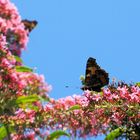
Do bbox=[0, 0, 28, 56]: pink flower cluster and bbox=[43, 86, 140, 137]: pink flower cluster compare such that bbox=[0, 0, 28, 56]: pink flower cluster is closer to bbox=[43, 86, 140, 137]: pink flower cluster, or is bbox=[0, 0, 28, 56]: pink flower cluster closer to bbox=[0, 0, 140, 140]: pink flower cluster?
bbox=[0, 0, 140, 140]: pink flower cluster

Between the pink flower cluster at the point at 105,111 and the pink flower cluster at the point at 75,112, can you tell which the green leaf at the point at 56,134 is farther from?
the pink flower cluster at the point at 105,111

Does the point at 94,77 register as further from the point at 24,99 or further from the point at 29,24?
the point at 29,24

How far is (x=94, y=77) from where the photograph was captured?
1330cm

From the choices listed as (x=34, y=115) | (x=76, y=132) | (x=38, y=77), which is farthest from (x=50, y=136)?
(x=38, y=77)

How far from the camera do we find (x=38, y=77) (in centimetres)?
2330

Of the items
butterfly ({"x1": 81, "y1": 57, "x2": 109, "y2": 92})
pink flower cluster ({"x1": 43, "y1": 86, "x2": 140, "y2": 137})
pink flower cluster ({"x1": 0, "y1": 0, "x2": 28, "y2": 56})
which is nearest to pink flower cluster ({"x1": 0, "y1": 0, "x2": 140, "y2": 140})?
pink flower cluster ({"x1": 43, "y1": 86, "x2": 140, "y2": 137})

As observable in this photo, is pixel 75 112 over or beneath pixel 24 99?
beneath

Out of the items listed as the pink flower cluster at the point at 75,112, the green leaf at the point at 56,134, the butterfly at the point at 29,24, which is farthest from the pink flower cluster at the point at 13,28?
the green leaf at the point at 56,134

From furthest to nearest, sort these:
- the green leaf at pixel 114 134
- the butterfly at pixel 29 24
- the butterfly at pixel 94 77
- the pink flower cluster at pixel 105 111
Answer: the butterfly at pixel 29 24 < the butterfly at pixel 94 77 < the green leaf at pixel 114 134 < the pink flower cluster at pixel 105 111

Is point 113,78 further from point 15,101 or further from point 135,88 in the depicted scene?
point 15,101

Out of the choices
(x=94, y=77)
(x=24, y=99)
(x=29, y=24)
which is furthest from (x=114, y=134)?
(x=29, y=24)

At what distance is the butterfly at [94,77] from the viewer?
12.9m

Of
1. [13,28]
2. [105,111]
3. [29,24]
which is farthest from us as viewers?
[29,24]

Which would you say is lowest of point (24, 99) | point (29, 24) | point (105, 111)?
point (105, 111)
